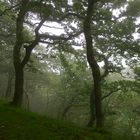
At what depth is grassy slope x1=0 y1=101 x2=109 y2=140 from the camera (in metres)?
13.6

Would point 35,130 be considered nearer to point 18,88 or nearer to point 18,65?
point 18,88

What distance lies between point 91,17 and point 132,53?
5986 millimetres

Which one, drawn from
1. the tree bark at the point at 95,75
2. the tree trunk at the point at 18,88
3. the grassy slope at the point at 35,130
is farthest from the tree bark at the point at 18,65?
the tree bark at the point at 95,75

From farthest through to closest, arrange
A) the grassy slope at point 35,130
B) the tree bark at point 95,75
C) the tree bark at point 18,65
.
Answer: the tree bark at point 18,65
the tree bark at point 95,75
the grassy slope at point 35,130

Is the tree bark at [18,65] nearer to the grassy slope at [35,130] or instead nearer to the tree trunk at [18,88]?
the tree trunk at [18,88]

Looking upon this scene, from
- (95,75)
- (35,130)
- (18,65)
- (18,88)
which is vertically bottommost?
(35,130)

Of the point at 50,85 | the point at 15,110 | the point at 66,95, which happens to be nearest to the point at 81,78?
the point at 66,95

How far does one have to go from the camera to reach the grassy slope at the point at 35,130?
1363cm

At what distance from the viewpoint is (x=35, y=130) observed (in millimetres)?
14547

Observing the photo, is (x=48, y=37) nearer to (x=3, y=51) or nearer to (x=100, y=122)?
(x=100, y=122)

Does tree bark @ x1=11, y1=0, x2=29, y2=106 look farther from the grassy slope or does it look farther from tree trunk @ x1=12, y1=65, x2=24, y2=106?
the grassy slope

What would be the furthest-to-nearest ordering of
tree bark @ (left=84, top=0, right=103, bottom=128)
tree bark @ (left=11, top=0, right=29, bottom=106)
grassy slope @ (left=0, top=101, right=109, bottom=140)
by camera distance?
tree bark @ (left=11, top=0, right=29, bottom=106) < tree bark @ (left=84, top=0, right=103, bottom=128) < grassy slope @ (left=0, top=101, right=109, bottom=140)

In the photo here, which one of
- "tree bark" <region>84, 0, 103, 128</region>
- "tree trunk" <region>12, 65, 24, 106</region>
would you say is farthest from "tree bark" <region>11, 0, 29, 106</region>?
"tree bark" <region>84, 0, 103, 128</region>

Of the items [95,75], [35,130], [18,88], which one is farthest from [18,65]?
[35,130]
